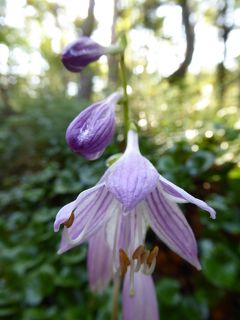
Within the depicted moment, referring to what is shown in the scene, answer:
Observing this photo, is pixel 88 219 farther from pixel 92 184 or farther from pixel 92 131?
pixel 92 184

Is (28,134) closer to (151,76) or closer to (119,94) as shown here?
(151,76)

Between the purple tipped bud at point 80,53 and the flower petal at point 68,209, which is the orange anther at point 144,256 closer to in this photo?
the flower petal at point 68,209

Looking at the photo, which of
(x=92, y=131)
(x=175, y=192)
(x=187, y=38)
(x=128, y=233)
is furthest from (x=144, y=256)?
(x=187, y=38)

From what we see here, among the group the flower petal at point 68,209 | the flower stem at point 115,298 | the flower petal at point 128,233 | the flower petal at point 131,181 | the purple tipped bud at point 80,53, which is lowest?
the flower stem at point 115,298

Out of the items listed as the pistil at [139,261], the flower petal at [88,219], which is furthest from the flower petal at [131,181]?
the pistil at [139,261]

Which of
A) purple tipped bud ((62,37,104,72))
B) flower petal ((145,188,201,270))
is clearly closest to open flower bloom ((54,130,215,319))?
flower petal ((145,188,201,270))

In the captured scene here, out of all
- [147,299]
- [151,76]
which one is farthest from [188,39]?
[147,299]

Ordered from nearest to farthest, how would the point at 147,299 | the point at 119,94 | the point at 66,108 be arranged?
the point at 147,299 → the point at 119,94 → the point at 66,108
